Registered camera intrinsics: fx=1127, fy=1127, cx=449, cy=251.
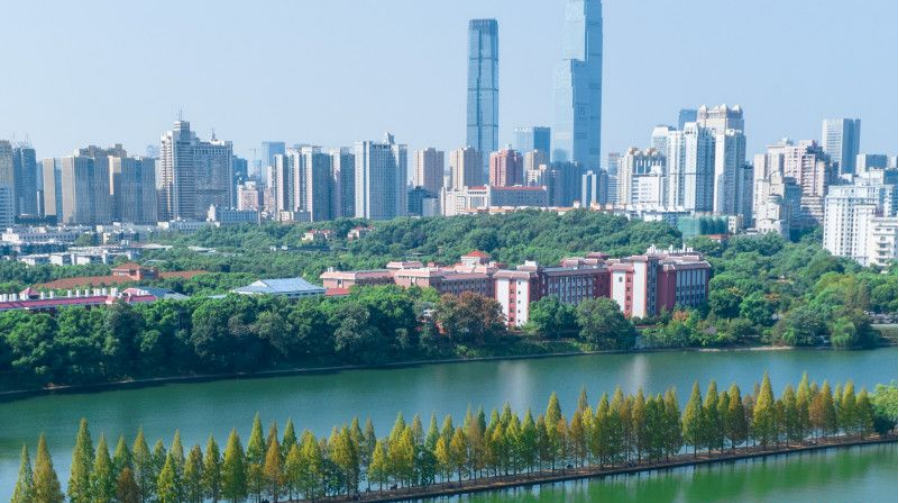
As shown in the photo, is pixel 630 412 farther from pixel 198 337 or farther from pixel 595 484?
pixel 198 337

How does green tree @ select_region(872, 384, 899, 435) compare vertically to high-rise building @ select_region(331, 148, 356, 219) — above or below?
below

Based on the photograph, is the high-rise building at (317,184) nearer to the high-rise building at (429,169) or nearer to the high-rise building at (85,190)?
the high-rise building at (85,190)

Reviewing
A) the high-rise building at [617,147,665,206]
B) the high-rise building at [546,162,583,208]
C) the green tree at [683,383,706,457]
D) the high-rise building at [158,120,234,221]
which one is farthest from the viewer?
the high-rise building at [546,162,583,208]

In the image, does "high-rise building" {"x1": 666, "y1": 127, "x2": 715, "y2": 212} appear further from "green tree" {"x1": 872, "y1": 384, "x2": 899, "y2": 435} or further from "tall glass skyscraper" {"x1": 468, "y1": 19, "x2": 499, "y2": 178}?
"green tree" {"x1": 872, "y1": 384, "x2": 899, "y2": 435}

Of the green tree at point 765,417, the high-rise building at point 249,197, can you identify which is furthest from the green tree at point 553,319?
the high-rise building at point 249,197

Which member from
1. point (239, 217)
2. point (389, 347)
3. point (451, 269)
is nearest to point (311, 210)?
point (239, 217)

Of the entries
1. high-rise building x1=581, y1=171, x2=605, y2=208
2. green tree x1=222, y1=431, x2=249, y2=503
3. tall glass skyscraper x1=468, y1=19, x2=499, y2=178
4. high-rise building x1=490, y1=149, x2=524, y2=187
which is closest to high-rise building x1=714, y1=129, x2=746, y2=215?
high-rise building x1=490, y1=149, x2=524, y2=187

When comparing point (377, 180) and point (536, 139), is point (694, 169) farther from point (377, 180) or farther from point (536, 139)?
point (536, 139)
